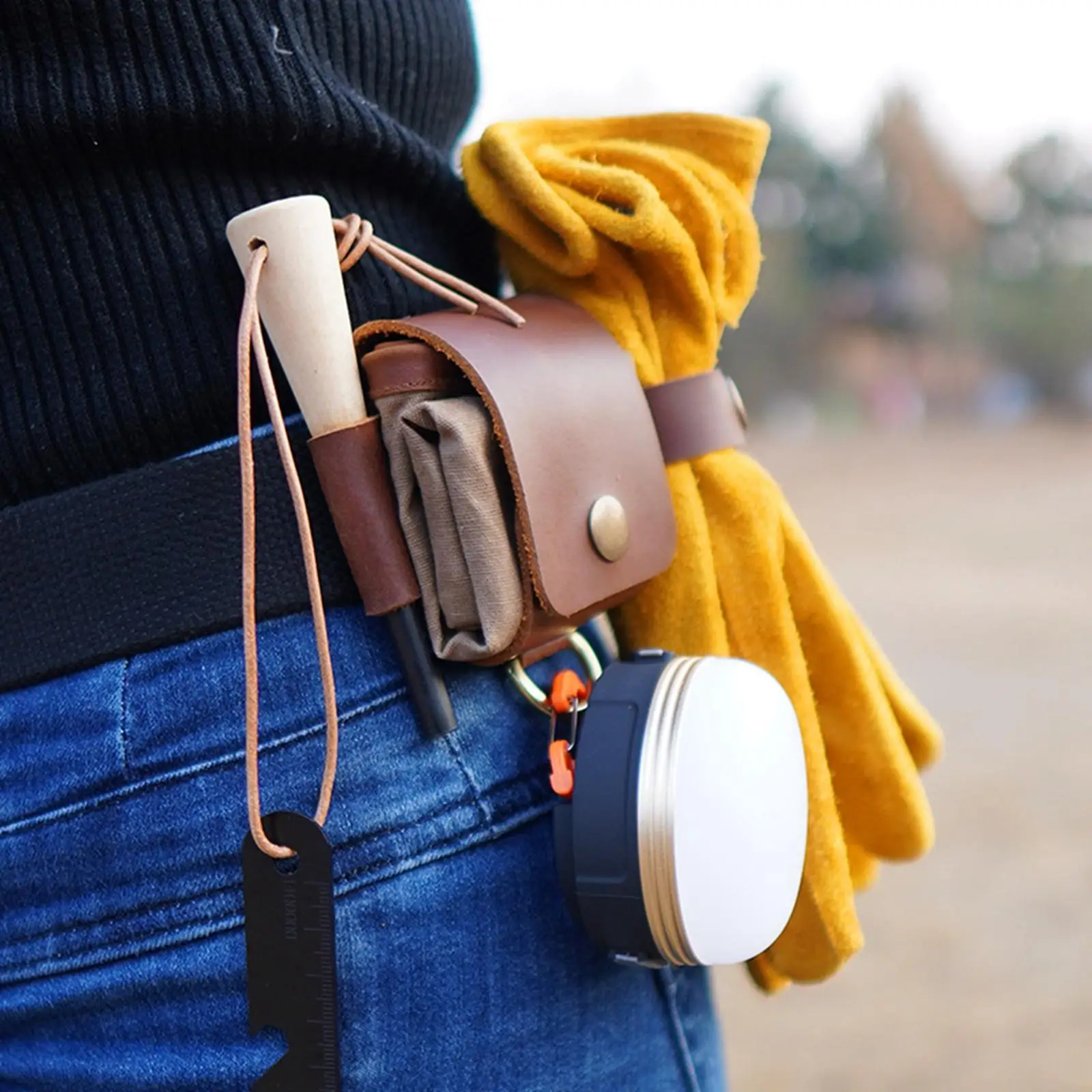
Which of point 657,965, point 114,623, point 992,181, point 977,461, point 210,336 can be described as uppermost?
point 210,336

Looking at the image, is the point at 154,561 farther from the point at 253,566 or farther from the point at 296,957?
the point at 296,957

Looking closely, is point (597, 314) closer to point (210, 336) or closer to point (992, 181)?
point (210, 336)

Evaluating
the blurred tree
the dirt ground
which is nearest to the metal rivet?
the dirt ground

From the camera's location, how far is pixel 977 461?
32.0 feet

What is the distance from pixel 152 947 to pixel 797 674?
14.0 inches

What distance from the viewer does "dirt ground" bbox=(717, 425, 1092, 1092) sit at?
215 cm

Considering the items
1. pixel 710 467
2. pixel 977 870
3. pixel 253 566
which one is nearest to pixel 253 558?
pixel 253 566

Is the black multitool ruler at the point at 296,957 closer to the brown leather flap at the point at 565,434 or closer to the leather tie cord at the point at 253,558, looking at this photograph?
the leather tie cord at the point at 253,558

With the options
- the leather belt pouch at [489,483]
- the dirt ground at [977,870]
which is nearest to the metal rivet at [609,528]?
the leather belt pouch at [489,483]

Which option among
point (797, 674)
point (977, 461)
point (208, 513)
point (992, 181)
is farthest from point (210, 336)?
point (992, 181)

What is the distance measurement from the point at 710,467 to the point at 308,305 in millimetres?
243

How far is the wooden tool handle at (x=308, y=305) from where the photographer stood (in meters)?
0.57

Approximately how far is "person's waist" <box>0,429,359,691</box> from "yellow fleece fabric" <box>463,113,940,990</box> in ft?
0.62

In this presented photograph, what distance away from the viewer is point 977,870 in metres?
2.79
